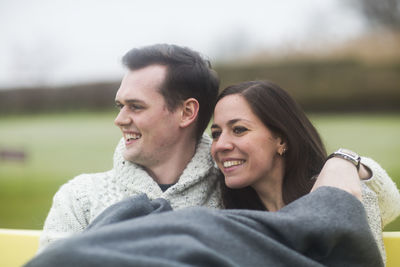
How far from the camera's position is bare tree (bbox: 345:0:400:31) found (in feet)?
16.5

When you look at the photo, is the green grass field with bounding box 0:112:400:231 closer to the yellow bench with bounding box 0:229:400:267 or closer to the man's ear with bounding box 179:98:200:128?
the yellow bench with bounding box 0:229:400:267

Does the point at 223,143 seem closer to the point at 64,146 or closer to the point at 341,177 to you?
the point at 341,177

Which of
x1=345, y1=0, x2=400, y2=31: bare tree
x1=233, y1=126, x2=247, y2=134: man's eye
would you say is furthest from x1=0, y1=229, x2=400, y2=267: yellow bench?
x1=345, y1=0, x2=400, y2=31: bare tree

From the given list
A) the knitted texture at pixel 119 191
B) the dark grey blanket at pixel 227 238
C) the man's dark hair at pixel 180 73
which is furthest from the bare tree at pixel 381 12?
the dark grey blanket at pixel 227 238

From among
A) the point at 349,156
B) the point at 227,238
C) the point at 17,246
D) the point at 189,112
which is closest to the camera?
the point at 227,238

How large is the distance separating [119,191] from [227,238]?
55cm

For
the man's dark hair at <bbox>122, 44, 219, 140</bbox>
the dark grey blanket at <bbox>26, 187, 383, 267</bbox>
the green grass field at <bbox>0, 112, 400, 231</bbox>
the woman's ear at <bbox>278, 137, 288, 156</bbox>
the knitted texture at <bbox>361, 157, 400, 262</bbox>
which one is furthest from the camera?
the green grass field at <bbox>0, 112, 400, 231</bbox>

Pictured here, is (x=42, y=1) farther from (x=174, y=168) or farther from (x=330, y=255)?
(x=330, y=255)

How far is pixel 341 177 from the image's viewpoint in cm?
103

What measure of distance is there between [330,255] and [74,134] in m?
5.55

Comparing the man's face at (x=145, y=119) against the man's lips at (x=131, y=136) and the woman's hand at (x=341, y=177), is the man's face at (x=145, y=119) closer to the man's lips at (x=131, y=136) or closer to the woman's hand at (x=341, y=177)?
the man's lips at (x=131, y=136)

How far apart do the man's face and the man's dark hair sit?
31 mm

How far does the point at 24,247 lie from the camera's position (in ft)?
4.18

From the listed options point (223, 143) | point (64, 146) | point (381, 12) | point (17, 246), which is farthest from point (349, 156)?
point (64, 146)
